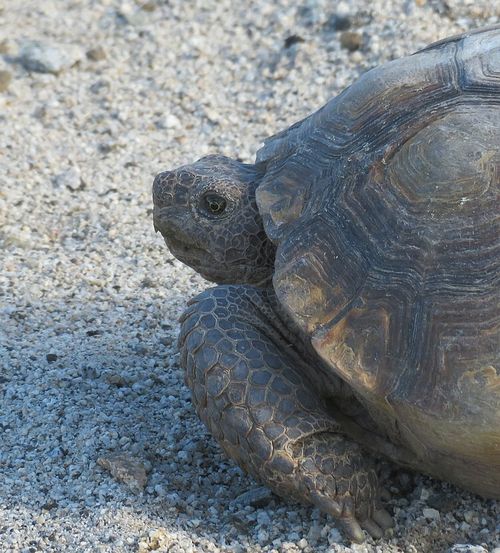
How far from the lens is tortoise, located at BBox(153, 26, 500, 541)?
2.76 meters

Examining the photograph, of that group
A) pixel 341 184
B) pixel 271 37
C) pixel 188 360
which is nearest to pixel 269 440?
pixel 188 360

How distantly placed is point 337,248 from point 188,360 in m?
0.61

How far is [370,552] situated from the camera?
293cm

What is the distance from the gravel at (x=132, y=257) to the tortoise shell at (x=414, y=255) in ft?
1.51

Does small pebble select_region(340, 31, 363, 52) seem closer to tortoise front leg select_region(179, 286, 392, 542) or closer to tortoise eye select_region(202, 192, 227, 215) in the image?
tortoise eye select_region(202, 192, 227, 215)

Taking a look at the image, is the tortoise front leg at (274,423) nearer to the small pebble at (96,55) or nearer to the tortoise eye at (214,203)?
the tortoise eye at (214,203)

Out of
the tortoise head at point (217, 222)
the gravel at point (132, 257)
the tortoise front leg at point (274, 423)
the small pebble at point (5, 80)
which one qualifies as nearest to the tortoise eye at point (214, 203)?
the tortoise head at point (217, 222)

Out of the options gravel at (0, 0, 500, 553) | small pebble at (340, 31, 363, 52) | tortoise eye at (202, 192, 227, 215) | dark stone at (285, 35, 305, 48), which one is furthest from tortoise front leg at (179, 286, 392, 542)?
dark stone at (285, 35, 305, 48)

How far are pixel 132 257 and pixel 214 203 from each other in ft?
4.21

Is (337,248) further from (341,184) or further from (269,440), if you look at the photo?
(269,440)

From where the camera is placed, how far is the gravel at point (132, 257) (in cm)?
305

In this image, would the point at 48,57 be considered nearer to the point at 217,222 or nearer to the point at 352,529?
the point at 217,222

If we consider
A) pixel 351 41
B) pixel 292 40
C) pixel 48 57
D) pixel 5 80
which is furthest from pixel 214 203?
pixel 48 57

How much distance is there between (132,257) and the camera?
473cm
